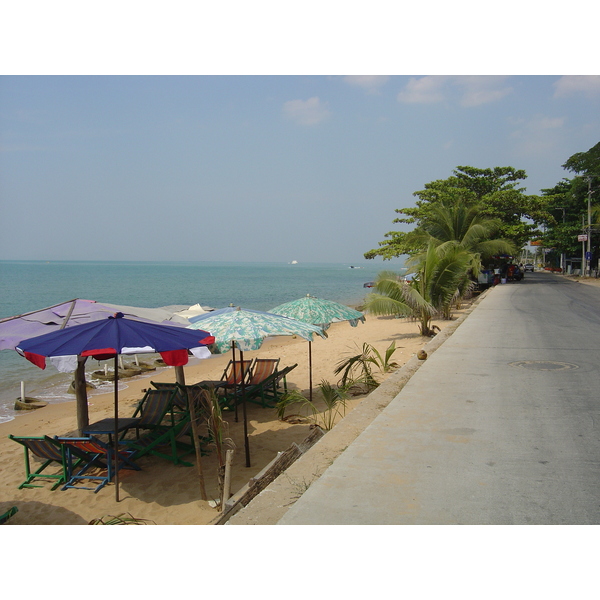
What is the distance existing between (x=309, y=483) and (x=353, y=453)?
2.08 feet

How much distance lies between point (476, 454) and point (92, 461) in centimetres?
433

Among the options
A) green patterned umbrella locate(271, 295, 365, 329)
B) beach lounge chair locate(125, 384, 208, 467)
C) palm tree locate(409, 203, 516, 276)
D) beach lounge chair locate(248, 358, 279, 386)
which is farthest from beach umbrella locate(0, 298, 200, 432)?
palm tree locate(409, 203, 516, 276)

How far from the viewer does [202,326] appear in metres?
6.32

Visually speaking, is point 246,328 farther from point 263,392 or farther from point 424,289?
point 424,289

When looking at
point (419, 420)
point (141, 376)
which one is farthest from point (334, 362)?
point (419, 420)

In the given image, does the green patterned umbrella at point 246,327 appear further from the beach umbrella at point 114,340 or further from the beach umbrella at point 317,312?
the beach umbrella at point 317,312

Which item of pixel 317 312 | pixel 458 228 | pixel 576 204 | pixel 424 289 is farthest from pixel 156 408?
pixel 576 204

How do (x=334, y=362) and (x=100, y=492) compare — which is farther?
(x=334, y=362)

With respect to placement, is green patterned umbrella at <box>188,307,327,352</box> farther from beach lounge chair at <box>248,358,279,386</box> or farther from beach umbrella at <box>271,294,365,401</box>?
beach lounge chair at <box>248,358,279,386</box>

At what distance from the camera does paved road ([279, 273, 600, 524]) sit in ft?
11.2

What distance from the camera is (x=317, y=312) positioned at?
805 cm

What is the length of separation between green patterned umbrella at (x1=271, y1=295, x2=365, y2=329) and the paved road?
4.96ft

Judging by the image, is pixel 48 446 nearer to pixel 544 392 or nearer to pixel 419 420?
pixel 419 420

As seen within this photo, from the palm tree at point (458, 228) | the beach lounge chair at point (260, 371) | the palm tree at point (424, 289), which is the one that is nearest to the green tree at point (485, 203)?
the palm tree at point (458, 228)
